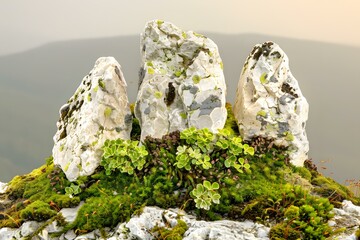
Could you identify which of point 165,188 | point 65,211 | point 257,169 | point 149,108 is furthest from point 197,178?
point 65,211

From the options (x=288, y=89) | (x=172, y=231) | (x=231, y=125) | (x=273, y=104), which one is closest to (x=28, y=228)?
(x=172, y=231)

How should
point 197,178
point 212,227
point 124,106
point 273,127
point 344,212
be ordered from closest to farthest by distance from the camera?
point 212,227
point 344,212
point 197,178
point 273,127
point 124,106

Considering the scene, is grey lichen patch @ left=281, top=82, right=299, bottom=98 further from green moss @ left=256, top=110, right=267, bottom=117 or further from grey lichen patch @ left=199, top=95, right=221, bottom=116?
grey lichen patch @ left=199, top=95, right=221, bottom=116

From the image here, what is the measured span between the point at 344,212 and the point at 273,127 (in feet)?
9.98

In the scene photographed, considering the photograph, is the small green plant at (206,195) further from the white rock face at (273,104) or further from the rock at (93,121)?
the rock at (93,121)

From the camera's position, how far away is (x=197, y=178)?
34.8ft

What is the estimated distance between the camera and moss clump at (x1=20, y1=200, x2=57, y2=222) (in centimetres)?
1043

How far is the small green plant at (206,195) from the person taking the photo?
9.95m

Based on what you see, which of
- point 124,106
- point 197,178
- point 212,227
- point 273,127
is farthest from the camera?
point 124,106

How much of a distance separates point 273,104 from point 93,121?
17.5 ft

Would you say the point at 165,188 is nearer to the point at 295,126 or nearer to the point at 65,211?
the point at 65,211

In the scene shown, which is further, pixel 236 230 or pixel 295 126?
pixel 295 126

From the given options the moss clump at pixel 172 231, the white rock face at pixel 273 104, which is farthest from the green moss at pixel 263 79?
the moss clump at pixel 172 231

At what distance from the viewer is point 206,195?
1005 centimetres
